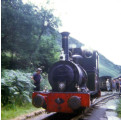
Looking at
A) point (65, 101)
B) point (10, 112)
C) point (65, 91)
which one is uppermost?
point (65, 91)

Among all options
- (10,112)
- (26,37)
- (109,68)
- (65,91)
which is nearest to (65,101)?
(65,91)

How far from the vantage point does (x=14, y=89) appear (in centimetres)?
507

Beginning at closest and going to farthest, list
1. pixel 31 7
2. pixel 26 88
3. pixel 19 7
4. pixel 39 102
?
1. pixel 39 102
2. pixel 26 88
3. pixel 19 7
4. pixel 31 7

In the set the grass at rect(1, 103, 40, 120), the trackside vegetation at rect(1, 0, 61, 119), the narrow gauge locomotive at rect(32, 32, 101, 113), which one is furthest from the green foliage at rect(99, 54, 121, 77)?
the grass at rect(1, 103, 40, 120)

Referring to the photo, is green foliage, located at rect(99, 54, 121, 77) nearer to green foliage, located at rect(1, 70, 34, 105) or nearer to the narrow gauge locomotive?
the narrow gauge locomotive

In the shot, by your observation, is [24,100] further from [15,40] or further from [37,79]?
[15,40]

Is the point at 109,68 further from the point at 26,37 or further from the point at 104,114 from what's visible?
the point at 26,37

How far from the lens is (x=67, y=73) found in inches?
191

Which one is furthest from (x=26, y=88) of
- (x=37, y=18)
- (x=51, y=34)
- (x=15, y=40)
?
(x=51, y=34)

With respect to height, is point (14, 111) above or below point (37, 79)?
below

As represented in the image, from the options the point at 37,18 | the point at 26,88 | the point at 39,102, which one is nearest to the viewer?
the point at 39,102

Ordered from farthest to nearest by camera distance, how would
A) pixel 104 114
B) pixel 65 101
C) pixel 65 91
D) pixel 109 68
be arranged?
pixel 109 68 → pixel 104 114 → pixel 65 91 → pixel 65 101

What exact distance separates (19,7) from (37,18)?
1.45 metres

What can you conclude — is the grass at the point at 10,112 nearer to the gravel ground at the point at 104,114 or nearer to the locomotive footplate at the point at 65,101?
the locomotive footplate at the point at 65,101
